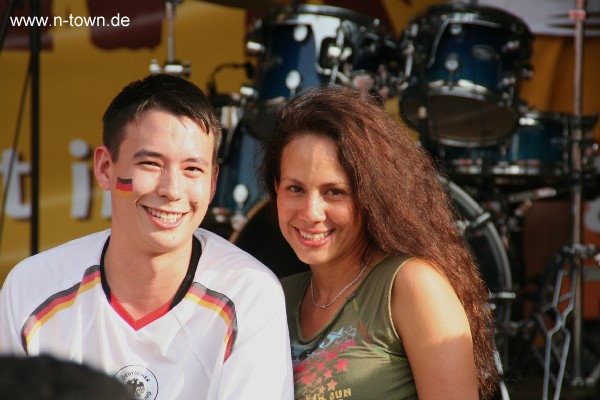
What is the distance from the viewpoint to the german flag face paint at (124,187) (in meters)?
2.35

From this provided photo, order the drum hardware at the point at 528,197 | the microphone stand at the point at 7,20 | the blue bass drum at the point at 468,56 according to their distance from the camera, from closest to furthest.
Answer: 1. the microphone stand at the point at 7,20
2. the blue bass drum at the point at 468,56
3. the drum hardware at the point at 528,197

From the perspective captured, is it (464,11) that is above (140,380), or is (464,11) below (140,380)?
above

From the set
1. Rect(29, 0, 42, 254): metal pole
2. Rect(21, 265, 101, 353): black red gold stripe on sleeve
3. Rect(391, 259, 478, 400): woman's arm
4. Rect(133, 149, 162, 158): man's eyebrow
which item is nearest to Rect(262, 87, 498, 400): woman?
Rect(391, 259, 478, 400): woman's arm

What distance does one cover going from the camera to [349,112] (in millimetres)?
2561

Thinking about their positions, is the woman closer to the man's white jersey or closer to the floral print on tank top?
the floral print on tank top

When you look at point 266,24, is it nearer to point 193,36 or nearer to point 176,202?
point 193,36

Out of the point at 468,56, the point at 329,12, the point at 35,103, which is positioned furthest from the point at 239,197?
the point at 468,56

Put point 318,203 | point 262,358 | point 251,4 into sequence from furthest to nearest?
point 251,4 < point 318,203 < point 262,358

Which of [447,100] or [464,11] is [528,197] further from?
[464,11]

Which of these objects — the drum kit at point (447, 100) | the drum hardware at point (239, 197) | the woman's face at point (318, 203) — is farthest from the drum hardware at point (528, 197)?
the woman's face at point (318, 203)

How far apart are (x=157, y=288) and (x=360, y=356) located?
1.97 feet

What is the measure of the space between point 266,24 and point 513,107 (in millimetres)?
1437

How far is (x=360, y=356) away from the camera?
2.39 m

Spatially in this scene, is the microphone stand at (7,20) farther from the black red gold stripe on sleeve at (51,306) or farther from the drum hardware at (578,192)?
the drum hardware at (578,192)
